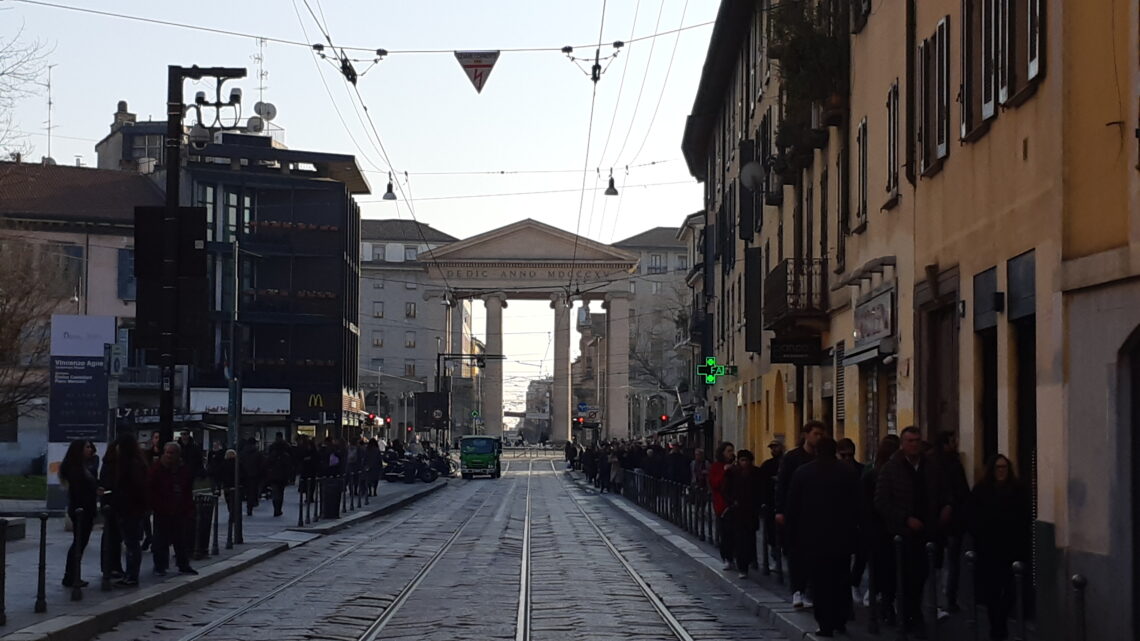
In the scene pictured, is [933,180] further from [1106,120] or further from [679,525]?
[679,525]

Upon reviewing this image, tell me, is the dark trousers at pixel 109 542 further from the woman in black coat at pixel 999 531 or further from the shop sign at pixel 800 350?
the shop sign at pixel 800 350

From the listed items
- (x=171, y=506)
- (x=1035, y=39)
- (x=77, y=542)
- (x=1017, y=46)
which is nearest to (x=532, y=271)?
(x=171, y=506)

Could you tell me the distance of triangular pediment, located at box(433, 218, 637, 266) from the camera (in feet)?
362

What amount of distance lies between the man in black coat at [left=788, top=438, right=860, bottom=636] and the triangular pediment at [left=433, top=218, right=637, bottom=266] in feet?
316

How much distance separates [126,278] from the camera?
225ft

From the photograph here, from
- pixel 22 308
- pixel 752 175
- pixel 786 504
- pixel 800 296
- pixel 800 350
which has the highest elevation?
pixel 752 175

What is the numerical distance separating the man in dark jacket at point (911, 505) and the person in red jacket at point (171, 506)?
27.0 feet

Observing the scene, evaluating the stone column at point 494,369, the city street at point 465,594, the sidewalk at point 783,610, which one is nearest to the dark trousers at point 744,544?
the sidewalk at point 783,610

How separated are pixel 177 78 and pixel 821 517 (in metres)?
11.0

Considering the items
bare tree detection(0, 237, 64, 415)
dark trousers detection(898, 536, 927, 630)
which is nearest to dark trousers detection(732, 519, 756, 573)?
dark trousers detection(898, 536, 927, 630)

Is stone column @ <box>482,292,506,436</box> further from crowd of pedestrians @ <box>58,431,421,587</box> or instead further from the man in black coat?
the man in black coat

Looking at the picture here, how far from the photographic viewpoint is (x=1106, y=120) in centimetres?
1270

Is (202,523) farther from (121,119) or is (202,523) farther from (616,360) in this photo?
(616,360)

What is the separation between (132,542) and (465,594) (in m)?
3.74
